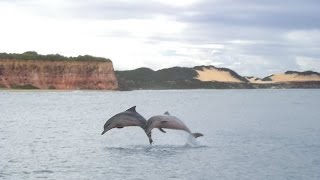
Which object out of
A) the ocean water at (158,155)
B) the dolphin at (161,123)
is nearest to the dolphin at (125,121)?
the dolphin at (161,123)

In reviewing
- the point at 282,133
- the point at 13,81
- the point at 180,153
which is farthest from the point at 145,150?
the point at 13,81

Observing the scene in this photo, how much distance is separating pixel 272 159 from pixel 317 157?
8.49ft

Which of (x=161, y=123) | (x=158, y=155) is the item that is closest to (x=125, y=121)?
(x=161, y=123)

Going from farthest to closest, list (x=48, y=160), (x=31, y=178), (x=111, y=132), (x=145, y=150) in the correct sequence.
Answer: (x=111, y=132) < (x=145, y=150) < (x=48, y=160) < (x=31, y=178)

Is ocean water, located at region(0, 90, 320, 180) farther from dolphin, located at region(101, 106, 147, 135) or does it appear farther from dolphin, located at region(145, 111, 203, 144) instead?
dolphin, located at region(101, 106, 147, 135)

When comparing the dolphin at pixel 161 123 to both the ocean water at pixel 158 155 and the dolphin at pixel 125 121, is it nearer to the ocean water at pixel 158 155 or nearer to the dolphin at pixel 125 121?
the dolphin at pixel 125 121

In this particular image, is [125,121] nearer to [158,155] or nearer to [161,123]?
[161,123]

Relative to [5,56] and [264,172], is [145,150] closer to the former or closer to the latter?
[264,172]

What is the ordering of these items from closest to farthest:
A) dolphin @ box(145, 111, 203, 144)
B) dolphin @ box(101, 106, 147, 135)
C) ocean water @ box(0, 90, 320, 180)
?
ocean water @ box(0, 90, 320, 180)
dolphin @ box(145, 111, 203, 144)
dolphin @ box(101, 106, 147, 135)

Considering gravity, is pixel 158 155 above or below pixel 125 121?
below

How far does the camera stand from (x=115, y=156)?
102 ft

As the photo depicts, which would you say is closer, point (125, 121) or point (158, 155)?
point (125, 121)

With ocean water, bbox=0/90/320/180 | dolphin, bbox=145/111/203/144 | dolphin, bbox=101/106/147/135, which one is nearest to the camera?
ocean water, bbox=0/90/320/180

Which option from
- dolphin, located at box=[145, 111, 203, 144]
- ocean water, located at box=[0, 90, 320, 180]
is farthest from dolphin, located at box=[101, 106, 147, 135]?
ocean water, located at box=[0, 90, 320, 180]
